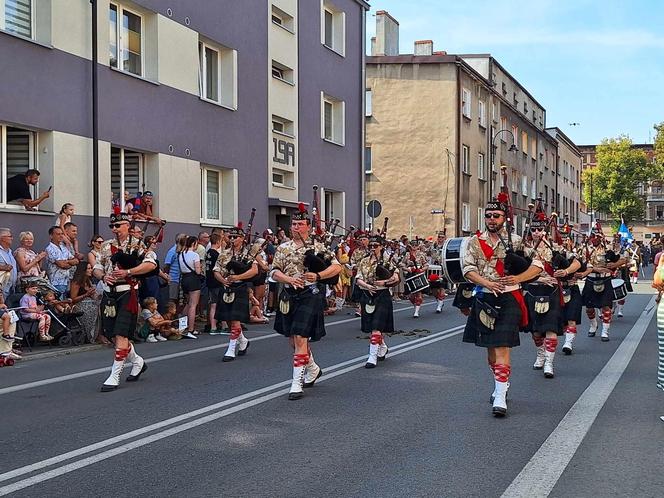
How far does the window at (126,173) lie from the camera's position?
16.9m

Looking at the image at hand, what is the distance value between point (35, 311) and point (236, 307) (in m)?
3.04

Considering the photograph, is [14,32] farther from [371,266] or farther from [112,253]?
[371,266]

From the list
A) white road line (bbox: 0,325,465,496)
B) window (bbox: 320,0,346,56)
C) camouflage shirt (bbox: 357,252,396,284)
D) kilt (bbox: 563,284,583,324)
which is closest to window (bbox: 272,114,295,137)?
window (bbox: 320,0,346,56)

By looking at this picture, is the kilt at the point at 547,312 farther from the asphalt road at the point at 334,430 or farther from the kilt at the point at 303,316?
the kilt at the point at 303,316

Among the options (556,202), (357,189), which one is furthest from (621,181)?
(357,189)

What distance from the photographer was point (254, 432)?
6781 millimetres

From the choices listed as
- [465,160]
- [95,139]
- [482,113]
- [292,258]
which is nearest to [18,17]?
[95,139]

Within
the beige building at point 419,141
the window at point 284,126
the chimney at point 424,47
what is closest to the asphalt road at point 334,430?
the window at point 284,126

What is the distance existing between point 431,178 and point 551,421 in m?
30.3

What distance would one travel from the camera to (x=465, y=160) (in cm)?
3878

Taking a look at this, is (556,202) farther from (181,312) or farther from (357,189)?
(181,312)

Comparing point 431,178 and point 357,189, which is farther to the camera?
point 431,178

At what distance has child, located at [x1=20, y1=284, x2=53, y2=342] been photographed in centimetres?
1176

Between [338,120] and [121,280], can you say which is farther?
[338,120]
